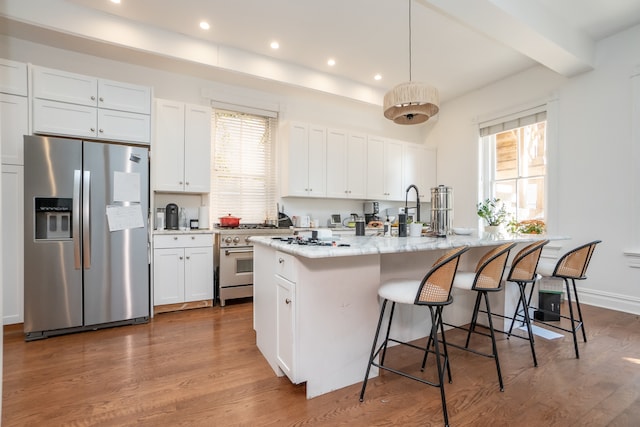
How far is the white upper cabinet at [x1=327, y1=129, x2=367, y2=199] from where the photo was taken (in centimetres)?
496

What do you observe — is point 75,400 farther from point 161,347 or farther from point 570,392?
point 570,392

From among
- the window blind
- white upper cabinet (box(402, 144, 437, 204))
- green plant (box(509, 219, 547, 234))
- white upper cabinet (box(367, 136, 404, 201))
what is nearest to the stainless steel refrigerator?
white upper cabinet (box(367, 136, 404, 201))

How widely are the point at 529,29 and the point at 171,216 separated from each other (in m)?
4.36

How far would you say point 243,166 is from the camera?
4688mm

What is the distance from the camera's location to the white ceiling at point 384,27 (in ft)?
10.3

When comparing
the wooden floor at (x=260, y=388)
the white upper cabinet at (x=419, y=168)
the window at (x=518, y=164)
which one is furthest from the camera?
the white upper cabinet at (x=419, y=168)

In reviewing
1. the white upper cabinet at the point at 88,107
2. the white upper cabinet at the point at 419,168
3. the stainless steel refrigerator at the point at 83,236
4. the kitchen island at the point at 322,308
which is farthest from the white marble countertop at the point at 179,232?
the white upper cabinet at the point at 419,168

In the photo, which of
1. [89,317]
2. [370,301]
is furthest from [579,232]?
[89,317]

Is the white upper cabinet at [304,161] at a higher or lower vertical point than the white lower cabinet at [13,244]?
higher

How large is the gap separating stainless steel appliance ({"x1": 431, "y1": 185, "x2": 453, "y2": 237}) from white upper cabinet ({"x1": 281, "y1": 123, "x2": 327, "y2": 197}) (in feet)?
7.58

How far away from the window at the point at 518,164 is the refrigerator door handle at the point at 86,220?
542 centimetres

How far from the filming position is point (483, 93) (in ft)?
17.0

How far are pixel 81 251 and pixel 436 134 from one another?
5.74 metres

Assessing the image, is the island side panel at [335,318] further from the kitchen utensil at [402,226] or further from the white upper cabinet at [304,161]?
the white upper cabinet at [304,161]
